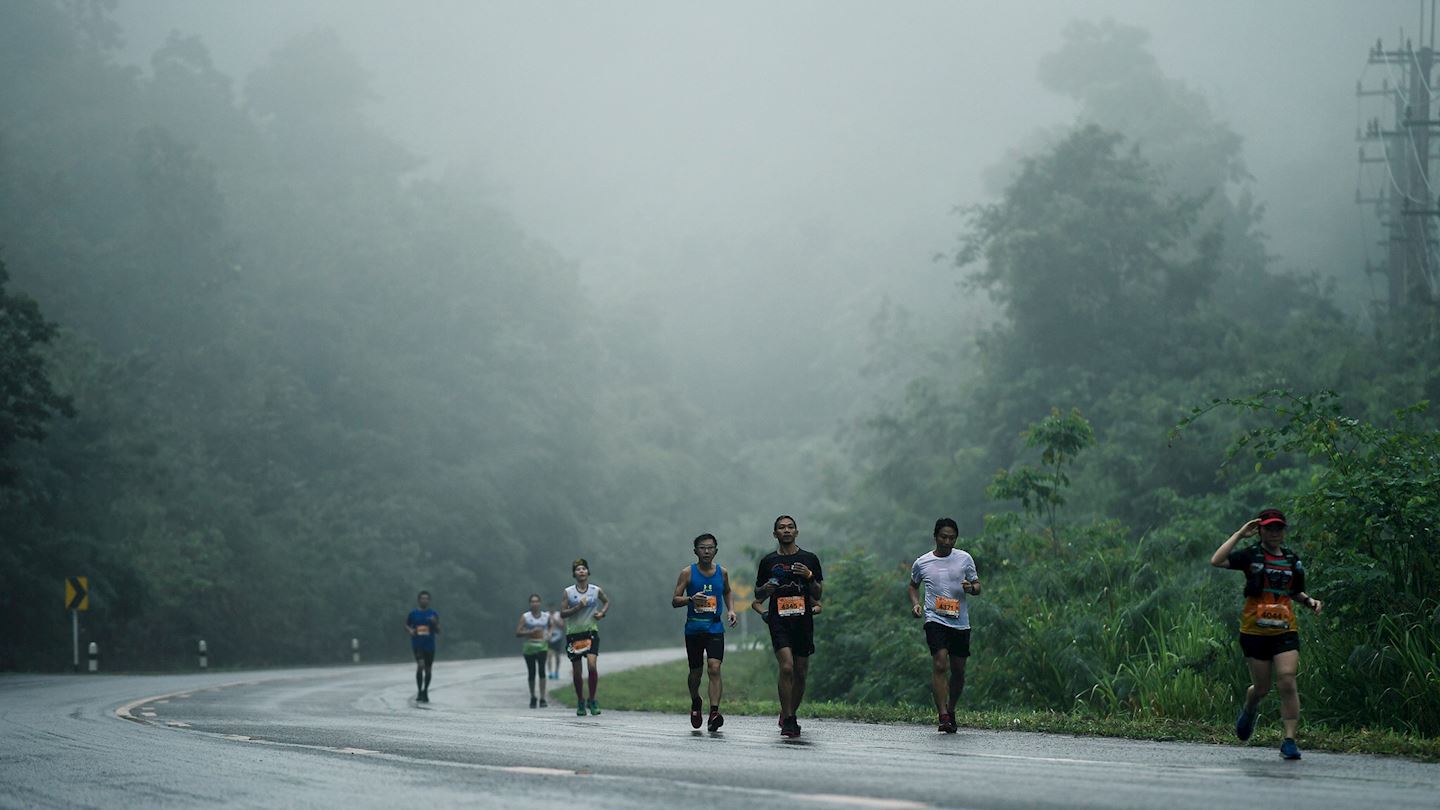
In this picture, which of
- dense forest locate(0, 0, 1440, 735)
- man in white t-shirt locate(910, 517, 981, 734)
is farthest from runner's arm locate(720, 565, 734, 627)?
dense forest locate(0, 0, 1440, 735)

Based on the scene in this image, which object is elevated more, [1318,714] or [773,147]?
[773,147]

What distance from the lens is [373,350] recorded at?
2618 inches

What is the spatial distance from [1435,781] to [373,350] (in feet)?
195

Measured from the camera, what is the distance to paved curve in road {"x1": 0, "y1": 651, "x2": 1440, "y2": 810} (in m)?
9.70

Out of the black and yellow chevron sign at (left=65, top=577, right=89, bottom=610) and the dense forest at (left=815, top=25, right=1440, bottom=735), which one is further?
the black and yellow chevron sign at (left=65, top=577, right=89, bottom=610)

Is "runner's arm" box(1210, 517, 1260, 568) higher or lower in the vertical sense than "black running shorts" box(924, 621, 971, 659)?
higher

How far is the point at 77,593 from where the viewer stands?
4009 centimetres

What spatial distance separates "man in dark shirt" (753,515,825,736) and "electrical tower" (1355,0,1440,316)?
3362 centimetres

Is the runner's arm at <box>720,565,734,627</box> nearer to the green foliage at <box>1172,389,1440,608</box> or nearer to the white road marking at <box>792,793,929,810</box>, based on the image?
the green foliage at <box>1172,389,1440,608</box>

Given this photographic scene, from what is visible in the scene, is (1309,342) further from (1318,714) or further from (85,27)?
(85,27)

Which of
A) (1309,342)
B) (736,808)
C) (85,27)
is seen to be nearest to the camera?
(736,808)

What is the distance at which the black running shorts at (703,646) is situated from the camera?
15.9 m

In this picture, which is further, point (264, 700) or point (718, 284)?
point (718, 284)

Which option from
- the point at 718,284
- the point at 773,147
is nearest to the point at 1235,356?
the point at 718,284
